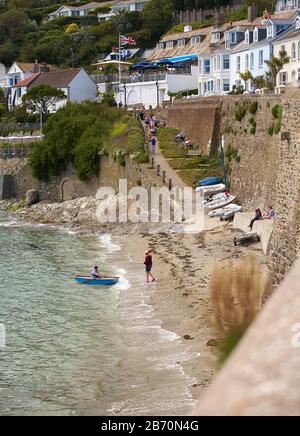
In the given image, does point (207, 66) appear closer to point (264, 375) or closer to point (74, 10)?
point (264, 375)

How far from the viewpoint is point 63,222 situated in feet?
147

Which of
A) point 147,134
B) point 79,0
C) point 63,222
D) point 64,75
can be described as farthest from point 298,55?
point 79,0

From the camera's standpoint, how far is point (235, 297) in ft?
62.6

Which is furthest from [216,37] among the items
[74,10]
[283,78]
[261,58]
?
[74,10]

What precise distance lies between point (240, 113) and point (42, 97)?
30537 millimetres

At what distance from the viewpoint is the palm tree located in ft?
143

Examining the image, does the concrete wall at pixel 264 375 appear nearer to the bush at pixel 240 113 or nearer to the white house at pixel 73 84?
the bush at pixel 240 113

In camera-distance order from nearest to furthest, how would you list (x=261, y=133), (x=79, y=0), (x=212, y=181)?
(x=261, y=133)
(x=212, y=181)
(x=79, y=0)

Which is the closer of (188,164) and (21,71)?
(188,164)

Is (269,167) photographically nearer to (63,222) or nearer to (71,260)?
(71,260)

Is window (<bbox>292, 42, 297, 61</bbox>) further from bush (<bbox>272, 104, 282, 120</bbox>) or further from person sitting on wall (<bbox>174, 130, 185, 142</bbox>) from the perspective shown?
bush (<bbox>272, 104, 282, 120</bbox>)

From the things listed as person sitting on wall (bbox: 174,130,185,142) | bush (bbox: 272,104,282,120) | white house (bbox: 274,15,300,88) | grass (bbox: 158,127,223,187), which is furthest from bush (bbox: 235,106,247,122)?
person sitting on wall (bbox: 174,130,185,142)

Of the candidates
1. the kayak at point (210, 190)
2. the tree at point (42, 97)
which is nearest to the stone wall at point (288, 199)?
the kayak at point (210, 190)

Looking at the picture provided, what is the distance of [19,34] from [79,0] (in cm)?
2763
